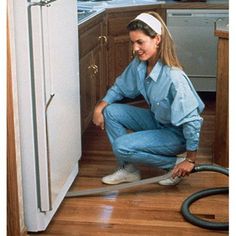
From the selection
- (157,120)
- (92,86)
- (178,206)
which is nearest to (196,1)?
(92,86)

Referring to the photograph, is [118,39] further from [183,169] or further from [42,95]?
[42,95]

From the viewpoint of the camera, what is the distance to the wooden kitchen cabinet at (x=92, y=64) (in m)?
3.37

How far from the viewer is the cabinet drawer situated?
3.30 meters

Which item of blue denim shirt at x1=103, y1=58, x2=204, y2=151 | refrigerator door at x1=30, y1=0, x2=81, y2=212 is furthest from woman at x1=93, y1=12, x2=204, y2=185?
refrigerator door at x1=30, y1=0, x2=81, y2=212

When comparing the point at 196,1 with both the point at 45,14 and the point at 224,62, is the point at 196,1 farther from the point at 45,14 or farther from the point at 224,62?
the point at 45,14

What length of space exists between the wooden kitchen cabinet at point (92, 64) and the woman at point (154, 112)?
399mm

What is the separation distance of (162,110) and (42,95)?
2.60ft

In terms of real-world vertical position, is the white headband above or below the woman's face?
above

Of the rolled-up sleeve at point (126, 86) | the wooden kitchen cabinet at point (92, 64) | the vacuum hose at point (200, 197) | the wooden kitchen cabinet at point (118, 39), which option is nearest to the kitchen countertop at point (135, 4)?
the wooden kitchen cabinet at point (118, 39)

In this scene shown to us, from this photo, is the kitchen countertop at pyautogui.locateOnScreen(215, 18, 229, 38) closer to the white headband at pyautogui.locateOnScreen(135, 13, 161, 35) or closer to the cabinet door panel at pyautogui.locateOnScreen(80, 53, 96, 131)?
the white headband at pyautogui.locateOnScreen(135, 13, 161, 35)

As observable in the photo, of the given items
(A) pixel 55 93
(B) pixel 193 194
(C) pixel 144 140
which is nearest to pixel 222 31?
(C) pixel 144 140

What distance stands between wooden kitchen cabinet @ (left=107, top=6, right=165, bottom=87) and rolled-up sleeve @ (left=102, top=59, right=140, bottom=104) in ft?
3.59

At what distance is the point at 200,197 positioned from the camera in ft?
9.27

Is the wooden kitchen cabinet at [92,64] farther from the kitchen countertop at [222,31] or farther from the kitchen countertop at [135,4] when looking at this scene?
the kitchen countertop at [222,31]
